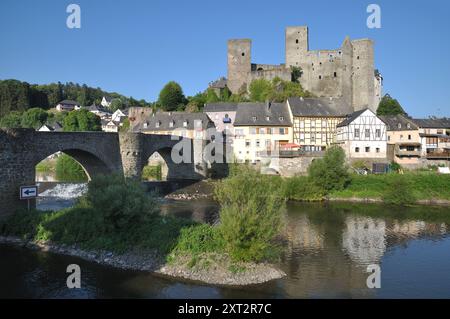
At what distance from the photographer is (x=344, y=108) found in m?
52.5

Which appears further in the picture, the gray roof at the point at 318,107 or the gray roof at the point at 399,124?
the gray roof at the point at 318,107

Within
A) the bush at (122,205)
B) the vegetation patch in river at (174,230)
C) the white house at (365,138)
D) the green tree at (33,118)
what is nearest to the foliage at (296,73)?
the white house at (365,138)

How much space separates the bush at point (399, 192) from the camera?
36.8 metres

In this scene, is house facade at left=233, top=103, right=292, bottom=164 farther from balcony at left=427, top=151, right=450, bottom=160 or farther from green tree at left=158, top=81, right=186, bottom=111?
green tree at left=158, top=81, right=186, bottom=111

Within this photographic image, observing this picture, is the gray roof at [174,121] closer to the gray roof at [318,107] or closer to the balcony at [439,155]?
the gray roof at [318,107]

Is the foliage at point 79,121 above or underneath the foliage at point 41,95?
underneath

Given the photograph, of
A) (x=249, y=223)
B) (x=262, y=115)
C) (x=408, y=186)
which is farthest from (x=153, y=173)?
(x=249, y=223)

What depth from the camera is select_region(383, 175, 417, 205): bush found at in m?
36.8

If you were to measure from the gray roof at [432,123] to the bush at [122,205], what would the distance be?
134 ft

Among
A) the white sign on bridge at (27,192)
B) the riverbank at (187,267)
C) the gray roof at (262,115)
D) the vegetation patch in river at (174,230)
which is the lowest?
the riverbank at (187,267)

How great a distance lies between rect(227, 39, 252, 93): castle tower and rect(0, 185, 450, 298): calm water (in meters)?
43.2

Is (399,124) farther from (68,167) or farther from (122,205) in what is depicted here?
(68,167)

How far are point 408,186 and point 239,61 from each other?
38397 mm

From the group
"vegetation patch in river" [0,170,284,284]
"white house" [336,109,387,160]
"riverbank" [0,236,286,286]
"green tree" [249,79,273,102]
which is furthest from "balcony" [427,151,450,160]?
"riverbank" [0,236,286,286]
